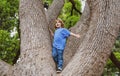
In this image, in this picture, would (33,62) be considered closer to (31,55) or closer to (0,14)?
(31,55)

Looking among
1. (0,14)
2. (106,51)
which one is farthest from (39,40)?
(0,14)

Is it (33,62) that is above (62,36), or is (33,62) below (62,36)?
below

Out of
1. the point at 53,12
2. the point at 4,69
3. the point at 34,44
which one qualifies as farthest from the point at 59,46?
the point at 53,12

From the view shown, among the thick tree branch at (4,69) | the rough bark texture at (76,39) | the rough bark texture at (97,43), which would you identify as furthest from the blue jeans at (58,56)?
the thick tree branch at (4,69)

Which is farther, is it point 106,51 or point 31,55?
point 31,55

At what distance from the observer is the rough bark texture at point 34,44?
4.94 m

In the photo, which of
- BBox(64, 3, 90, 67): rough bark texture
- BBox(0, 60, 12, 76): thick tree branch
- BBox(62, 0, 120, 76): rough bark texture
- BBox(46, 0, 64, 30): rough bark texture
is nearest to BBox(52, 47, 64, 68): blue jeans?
BBox(64, 3, 90, 67): rough bark texture

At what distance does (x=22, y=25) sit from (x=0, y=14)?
6142 millimetres

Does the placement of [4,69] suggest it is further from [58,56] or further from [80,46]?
[80,46]

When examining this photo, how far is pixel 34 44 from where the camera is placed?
525cm

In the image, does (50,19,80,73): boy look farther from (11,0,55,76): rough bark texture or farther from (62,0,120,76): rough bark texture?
(62,0,120,76): rough bark texture

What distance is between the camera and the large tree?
464 cm

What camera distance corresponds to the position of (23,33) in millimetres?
5520

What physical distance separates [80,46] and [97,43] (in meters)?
0.31
